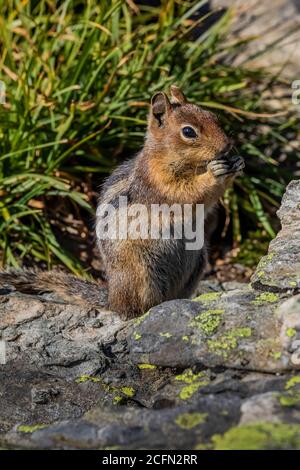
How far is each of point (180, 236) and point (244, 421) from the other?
2435mm

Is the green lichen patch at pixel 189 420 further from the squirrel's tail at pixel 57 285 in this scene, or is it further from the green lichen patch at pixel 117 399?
the squirrel's tail at pixel 57 285

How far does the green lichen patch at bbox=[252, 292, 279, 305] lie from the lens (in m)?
4.92

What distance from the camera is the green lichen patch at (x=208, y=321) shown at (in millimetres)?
4727

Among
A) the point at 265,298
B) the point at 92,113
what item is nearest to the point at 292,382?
the point at 265,298

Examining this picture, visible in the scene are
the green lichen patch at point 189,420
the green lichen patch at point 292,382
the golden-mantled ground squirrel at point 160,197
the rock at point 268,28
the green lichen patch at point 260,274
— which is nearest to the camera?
the green lichen patch at point 189,420

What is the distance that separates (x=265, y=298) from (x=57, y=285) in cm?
189

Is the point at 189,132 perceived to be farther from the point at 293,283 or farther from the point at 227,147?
the point at 293,283

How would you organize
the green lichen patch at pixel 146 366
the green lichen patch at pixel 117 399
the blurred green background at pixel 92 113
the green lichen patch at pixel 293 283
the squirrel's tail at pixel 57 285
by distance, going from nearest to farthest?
1. the green lichen patch at pixel 117 399
2. the green lichen patch at pixel 146 366
3. the green lichen patch at pixel 293 283
4. the squirrel's tail at pixel 57 285
5. the blurred green background at pixel 92 113

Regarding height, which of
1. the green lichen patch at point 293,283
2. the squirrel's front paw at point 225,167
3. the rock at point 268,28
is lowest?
the green lichen patch at point 293,283

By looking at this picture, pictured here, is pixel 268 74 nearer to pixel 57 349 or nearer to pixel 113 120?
pixel 113 120

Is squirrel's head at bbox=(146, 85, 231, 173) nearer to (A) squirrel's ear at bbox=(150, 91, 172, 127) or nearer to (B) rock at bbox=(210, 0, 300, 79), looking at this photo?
(A) squirrel's ear at bbox=(150, 91, 172, 127)

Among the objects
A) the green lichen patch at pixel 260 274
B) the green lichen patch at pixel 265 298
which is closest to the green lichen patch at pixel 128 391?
the green lichen patch at pixel 265 298

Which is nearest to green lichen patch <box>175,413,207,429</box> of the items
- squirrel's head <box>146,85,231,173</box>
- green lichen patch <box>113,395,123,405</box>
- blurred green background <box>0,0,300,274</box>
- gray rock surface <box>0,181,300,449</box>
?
gray rock surface <box>0,181,300,449</box>

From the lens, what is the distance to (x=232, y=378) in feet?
14.5
